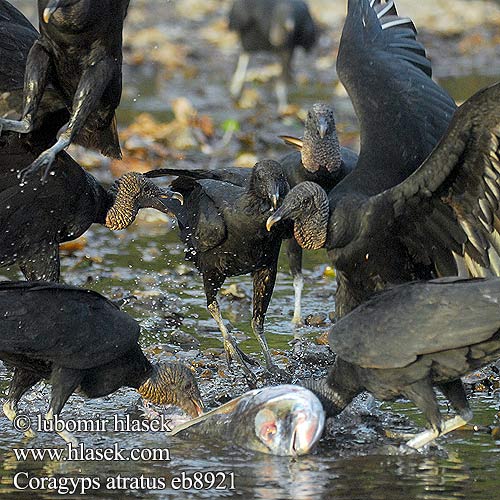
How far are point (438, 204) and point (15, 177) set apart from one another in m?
2.03

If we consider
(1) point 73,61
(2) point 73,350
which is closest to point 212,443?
(2) point 73,350

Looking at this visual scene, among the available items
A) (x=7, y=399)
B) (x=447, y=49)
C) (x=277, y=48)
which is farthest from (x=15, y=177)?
(x=447, y=49)

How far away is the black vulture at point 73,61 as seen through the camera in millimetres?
5297

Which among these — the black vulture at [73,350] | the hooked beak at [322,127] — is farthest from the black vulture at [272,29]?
the black vulture at [73,350]

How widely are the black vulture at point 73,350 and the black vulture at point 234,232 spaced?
0.66m

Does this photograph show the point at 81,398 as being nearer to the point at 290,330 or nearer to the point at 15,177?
the point at 15,177

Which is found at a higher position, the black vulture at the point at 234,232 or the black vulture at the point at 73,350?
the black vulture at the point at 234,232

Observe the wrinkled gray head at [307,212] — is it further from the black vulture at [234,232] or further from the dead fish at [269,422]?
the dead fish at [269,422]

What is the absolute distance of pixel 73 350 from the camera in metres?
5.29

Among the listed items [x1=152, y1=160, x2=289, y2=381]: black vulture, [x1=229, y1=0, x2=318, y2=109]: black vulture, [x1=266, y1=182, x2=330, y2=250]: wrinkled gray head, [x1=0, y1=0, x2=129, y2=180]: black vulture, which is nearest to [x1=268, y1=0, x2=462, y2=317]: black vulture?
[x1=266, y1=182, x2=330, y2=250]: wrinkled gray head

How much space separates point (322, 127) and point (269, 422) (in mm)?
1886

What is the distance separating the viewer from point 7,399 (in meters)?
5.62

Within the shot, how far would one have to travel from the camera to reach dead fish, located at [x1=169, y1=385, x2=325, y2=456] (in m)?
5.10

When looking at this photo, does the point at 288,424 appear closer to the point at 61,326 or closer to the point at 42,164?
the point at 61,326
